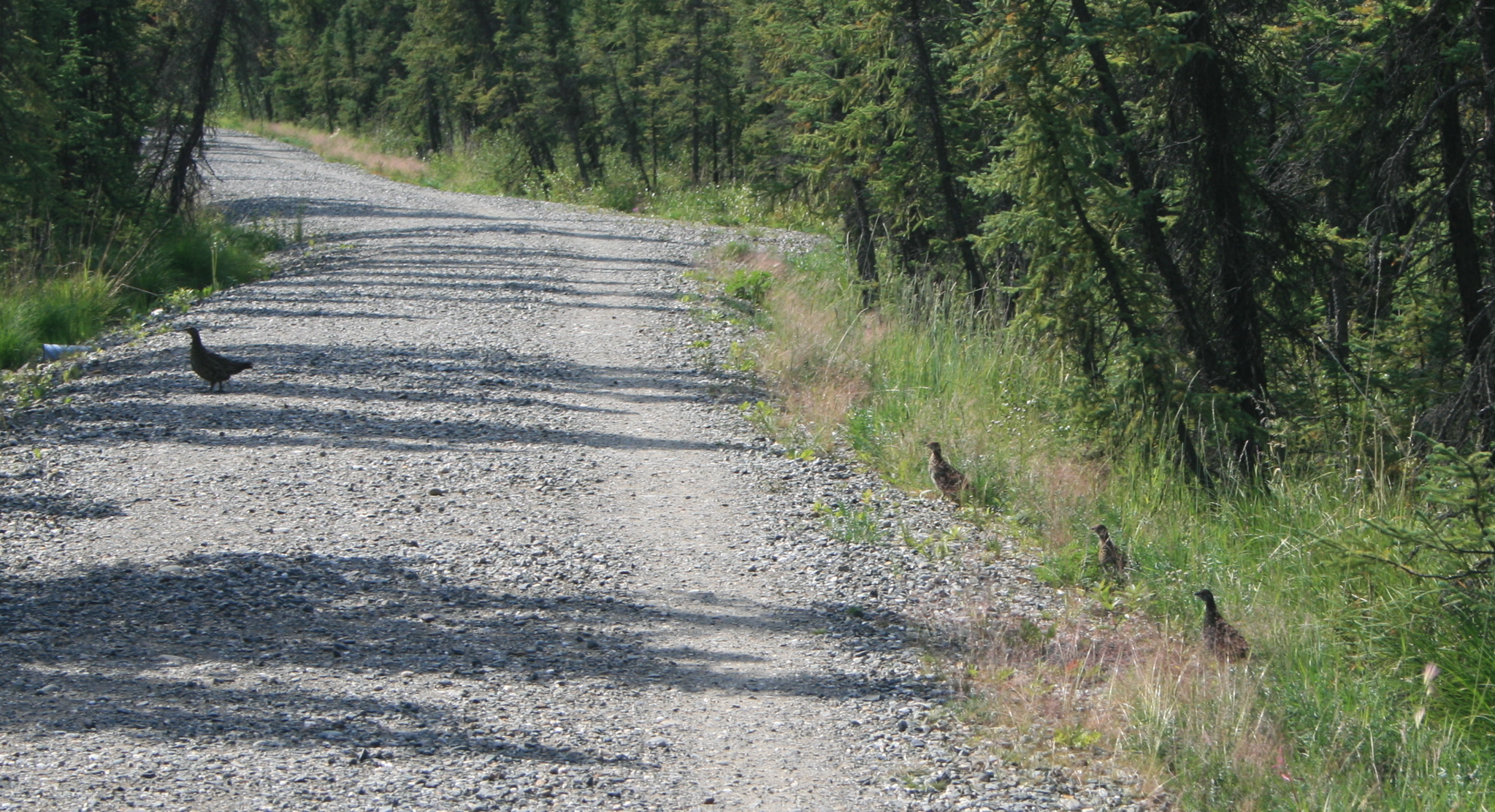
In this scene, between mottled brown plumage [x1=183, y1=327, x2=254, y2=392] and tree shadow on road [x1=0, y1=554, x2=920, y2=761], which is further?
mottled brown plumage [x1=183, y1=327, x2=254, y2=392]

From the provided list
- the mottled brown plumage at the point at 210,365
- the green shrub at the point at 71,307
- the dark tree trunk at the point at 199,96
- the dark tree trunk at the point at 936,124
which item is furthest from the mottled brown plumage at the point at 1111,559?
the dark tree trunk at the point at 199,96

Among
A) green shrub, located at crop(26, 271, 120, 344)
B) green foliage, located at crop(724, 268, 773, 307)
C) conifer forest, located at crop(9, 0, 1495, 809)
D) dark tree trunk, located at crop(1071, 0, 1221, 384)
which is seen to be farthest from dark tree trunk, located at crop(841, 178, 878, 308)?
green shrub, located at crop(26, 271, 120, 344)

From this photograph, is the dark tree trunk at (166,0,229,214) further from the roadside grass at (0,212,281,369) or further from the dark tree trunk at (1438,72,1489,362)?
the dark tree trunk at (1438,72,1489,362)

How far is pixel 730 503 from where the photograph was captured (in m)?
7.77

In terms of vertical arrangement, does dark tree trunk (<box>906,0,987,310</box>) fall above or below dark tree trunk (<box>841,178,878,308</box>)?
above

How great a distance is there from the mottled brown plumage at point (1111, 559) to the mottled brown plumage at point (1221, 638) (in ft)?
3.48

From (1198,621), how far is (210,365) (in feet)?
27.1

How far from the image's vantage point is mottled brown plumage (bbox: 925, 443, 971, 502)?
8.01 metres

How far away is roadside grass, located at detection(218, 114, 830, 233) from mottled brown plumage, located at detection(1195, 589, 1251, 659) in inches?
895

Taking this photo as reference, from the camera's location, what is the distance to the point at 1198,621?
586cm

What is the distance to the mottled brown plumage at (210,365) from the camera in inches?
413

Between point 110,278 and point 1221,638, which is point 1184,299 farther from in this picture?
point 110,278

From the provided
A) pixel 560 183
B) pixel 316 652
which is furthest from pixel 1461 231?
pixel 560 183

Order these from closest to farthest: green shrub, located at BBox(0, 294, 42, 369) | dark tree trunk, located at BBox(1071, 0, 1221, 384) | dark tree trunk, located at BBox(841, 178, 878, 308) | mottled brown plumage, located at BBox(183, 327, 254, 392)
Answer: dark tree trunk, located at BBox(1071, 0, 1221, 384), mottled brown plumage, located at BBox(183, 327, 254, 392), green shrub, located at BBox(0, 294, 42, 369), dark tree trunk, located at BBox(841, 178, 878, 308)
